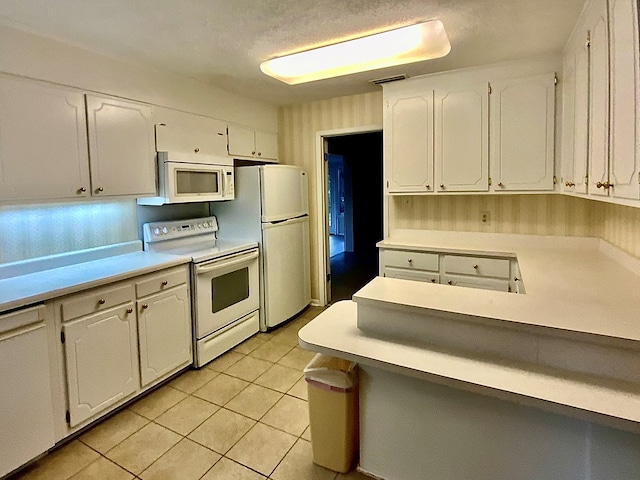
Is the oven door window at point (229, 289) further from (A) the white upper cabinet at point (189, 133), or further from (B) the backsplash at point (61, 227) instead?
(A) the white upper cabinet at point (189, 133)

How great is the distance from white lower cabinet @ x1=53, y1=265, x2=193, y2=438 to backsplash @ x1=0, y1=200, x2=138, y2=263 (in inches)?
24.2

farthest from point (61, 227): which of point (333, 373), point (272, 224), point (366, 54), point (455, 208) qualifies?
point (455, 208)

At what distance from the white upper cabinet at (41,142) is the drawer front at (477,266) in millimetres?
2745

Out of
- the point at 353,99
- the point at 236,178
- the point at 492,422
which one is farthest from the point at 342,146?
the point at 492,422

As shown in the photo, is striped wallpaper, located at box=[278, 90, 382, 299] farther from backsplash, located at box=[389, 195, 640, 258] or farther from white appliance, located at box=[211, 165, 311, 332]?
backsplash, located at box=[389, 195, 640, 258]

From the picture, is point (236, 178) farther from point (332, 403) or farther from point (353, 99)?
point (332, 403)

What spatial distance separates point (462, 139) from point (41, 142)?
301 cm

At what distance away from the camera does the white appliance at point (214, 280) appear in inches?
117

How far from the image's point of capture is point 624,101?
4.75 ft

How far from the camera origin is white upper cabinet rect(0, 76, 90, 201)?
203 cm

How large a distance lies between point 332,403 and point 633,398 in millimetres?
1173

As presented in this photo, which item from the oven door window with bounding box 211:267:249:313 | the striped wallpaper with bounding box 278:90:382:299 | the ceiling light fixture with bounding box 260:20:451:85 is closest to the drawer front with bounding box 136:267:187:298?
the oven door window with bounding box 211:267:249:313

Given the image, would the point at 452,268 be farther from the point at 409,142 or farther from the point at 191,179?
the point at 191,179

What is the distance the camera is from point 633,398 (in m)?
1.14
